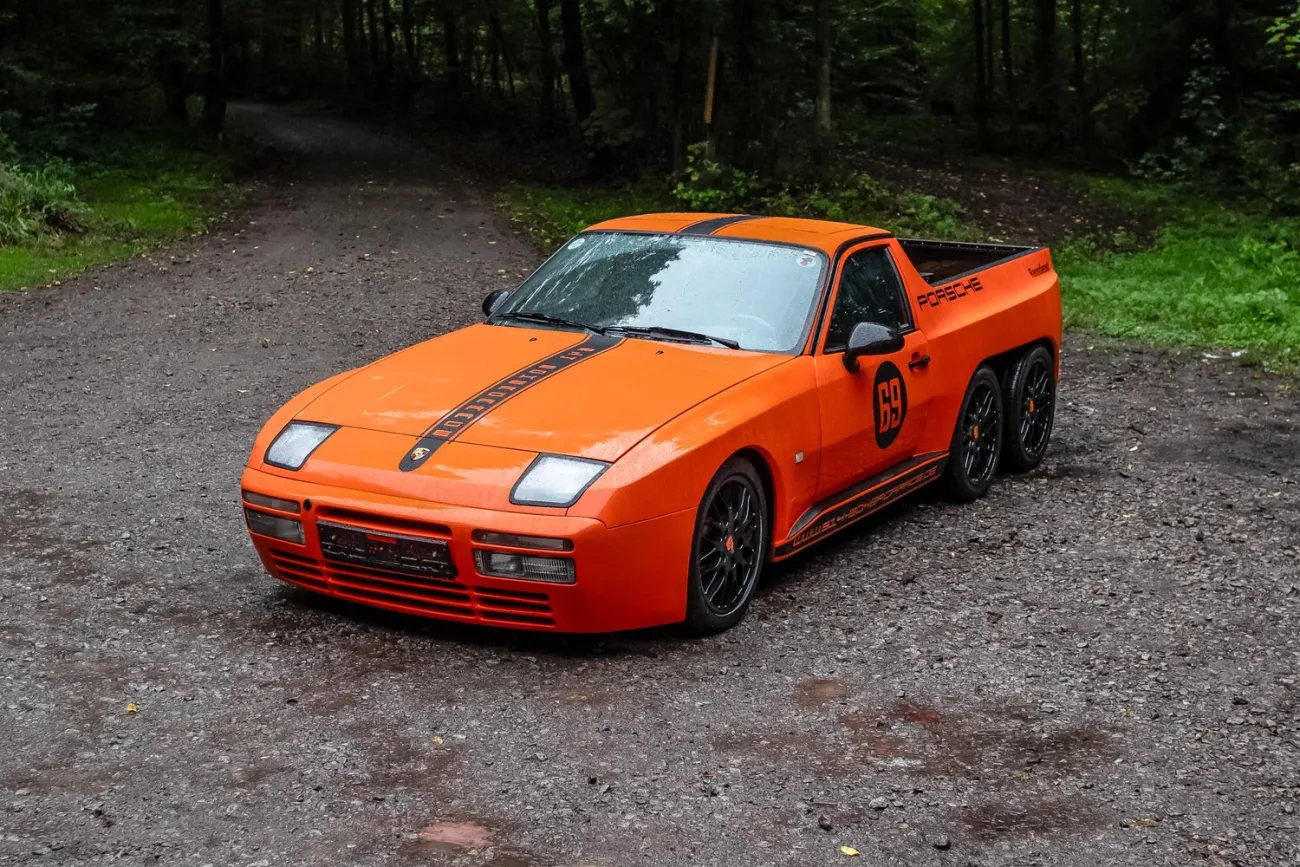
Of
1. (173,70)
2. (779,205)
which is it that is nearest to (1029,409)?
(779,205)

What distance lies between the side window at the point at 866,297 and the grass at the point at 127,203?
1065 centimetres

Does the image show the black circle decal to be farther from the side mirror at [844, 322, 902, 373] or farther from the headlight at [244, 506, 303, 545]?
the headlight at [244, 506, 303, 545]

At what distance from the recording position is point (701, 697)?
197 inches

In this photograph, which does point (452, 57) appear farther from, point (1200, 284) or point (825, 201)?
point (1200, 284)

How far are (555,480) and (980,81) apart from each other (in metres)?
25.6

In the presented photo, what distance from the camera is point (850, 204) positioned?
18.7 meters

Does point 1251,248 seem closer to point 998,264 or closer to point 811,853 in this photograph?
point 998,264

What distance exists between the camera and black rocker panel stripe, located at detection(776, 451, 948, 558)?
616 centimetres

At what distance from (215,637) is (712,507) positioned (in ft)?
6.48

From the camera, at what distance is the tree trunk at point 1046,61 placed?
27922 millimetres

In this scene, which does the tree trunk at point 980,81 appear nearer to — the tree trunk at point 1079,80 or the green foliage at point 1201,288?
the tree trunk at point 1079,80

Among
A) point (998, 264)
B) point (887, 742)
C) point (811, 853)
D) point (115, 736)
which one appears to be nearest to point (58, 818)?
point (115, 736)

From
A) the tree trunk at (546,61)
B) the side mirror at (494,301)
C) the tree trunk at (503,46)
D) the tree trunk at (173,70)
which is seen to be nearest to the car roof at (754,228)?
the side mirror at (494,301)

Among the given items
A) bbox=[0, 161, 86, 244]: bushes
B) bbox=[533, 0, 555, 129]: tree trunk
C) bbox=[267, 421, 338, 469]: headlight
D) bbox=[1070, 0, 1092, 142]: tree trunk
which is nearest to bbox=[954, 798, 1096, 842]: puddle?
bbox=[267, 421, 338, 469]: headlight
